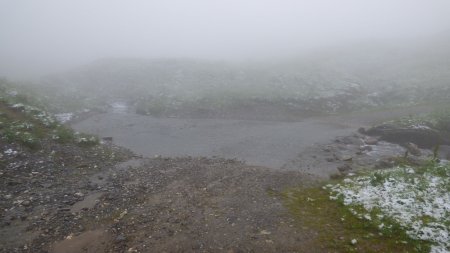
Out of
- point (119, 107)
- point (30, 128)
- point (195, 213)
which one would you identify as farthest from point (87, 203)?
point (119, 107)

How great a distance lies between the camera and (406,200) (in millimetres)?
17016

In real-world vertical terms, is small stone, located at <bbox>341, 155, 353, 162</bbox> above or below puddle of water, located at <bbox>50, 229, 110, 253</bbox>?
above

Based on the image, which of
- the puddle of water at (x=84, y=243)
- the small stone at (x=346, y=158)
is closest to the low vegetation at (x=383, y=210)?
the small stone at (x=346, y=158)

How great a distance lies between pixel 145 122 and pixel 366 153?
26.3 m

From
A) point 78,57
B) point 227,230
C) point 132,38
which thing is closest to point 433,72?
point 227,230

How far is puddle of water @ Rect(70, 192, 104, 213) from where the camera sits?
706 inches

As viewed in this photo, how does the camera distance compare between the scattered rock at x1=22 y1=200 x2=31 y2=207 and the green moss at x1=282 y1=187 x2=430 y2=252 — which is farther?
the scattered rock at x1=22 y1=200 x2=31 y2=207

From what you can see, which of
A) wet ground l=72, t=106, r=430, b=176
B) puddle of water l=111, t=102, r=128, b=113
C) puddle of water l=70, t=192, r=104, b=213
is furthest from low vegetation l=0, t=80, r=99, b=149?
puddle of water l=111, t=102, r=128, b=113

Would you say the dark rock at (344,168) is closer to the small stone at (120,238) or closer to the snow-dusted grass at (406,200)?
the snow-dusted grass at (406,200)

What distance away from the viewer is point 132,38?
423 feet

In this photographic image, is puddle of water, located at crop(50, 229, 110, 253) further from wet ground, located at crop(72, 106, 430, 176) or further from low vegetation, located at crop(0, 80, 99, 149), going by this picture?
wet ground, located at crop(72, 106, 430, 176)

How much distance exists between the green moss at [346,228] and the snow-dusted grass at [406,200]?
19cm

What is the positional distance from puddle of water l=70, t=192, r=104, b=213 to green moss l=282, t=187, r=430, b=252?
1135cm

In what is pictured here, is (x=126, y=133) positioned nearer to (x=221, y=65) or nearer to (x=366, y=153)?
(x=366, y=153)
